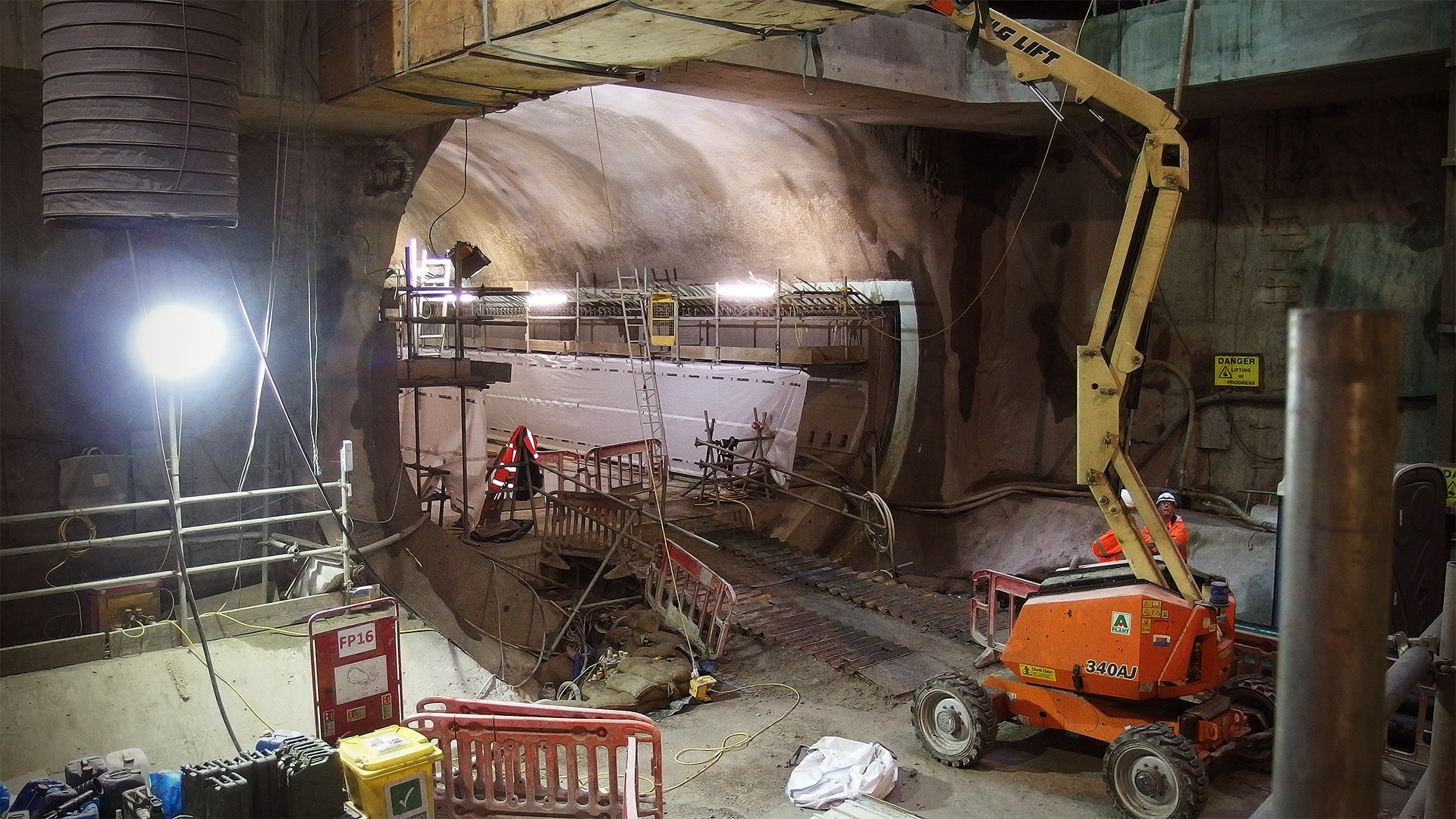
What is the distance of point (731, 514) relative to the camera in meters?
15.0

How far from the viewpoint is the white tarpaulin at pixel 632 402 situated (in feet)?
55.0

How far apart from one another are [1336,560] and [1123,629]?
18.7ft

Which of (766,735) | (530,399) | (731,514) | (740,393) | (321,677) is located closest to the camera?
(321,677)

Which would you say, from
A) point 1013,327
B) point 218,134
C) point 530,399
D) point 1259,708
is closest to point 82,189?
point 218,134

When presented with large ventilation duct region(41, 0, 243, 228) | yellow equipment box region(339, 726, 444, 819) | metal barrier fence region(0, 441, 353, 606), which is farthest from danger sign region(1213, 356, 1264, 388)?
large ventilation duct region(41, 0, 243, 228)

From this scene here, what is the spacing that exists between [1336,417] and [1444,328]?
352 inches

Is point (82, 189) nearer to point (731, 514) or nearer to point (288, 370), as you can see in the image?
point (288, 370)

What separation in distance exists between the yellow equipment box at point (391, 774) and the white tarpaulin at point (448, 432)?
10.2 metres

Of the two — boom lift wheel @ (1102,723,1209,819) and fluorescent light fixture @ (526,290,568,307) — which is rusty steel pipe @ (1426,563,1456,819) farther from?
fluorescent light fixture @ (526,290,568,307)

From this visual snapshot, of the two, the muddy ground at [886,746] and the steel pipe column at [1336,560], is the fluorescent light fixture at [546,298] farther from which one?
the steel pipe column at [1336,560]

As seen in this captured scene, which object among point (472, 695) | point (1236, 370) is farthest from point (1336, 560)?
point (1236, 370)

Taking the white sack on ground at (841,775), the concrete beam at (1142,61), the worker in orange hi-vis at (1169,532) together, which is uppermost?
the concrete beam at (1142,61)

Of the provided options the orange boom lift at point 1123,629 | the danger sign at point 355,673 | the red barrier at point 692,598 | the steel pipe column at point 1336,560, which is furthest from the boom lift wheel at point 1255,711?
the steel pipe column at point 1336,560

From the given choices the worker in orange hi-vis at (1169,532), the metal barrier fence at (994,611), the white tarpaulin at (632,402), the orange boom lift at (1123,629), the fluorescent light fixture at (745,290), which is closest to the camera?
the orange boom lift at (1123,629)
